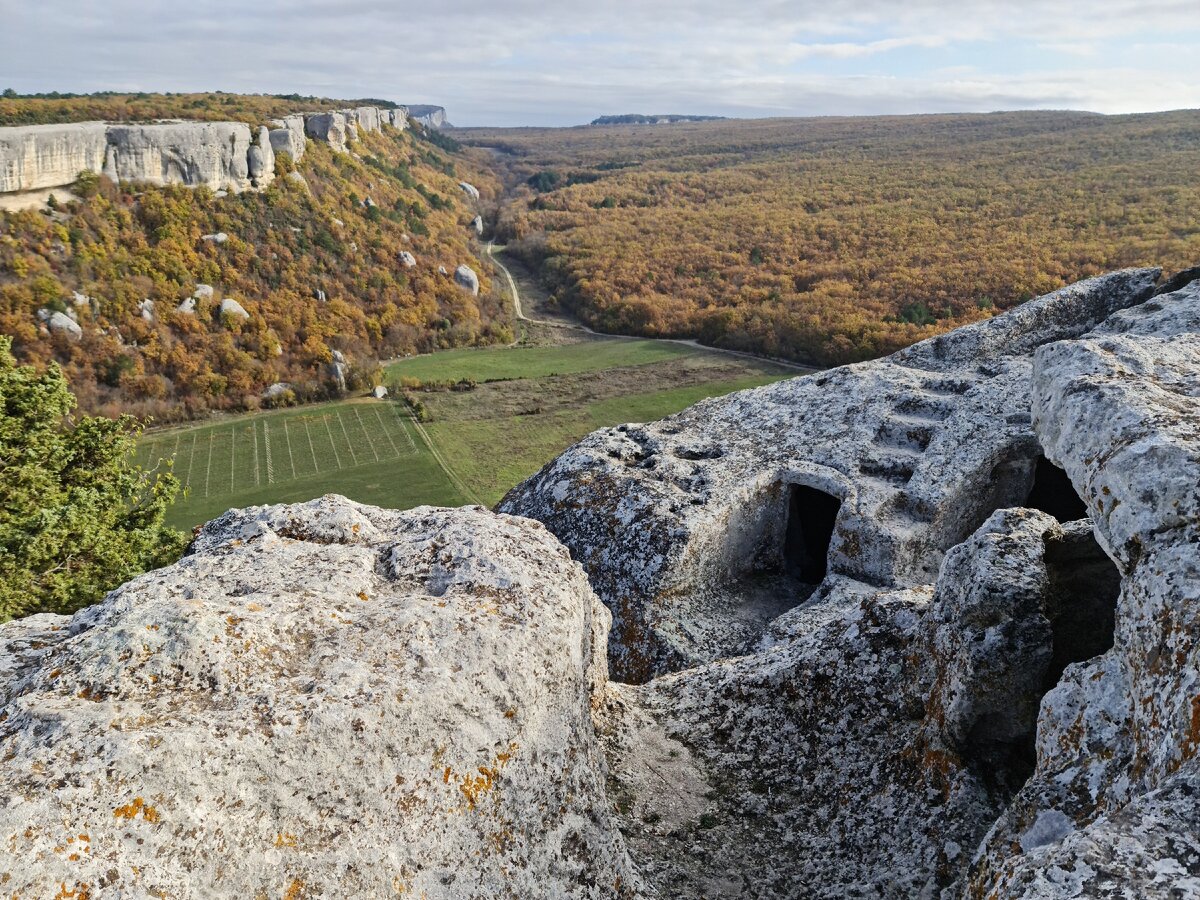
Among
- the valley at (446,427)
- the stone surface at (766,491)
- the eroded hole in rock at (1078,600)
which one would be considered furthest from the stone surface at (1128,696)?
the valley at (446,427)

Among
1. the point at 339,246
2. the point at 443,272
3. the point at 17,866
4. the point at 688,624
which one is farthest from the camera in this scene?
the point at 443,272

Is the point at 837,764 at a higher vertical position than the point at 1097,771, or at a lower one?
lower

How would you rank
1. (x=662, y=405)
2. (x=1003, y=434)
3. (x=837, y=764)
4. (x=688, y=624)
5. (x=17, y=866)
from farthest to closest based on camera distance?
(x=662, y=405), (x=1003, y=434), (x=688, y=624), (x=837, y=764), (x=17, y=866)

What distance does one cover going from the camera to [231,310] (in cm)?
6106

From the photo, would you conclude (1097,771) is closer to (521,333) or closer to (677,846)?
(677,846)

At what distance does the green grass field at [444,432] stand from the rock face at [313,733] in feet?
105

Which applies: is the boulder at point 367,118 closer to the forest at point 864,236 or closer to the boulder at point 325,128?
the boulder at point 325,128

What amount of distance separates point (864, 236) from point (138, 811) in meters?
88.2

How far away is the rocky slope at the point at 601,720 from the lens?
18.0ft

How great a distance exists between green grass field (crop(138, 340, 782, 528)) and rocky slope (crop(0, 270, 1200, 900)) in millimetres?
31182

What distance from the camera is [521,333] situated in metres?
76.8

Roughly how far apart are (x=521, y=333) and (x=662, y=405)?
85.2ft

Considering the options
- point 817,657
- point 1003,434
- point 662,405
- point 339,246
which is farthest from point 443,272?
point 817,657

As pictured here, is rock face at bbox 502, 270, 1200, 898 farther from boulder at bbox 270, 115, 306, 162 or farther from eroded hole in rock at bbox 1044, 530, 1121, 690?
boulder at bbox 270, 115, 306, 162
